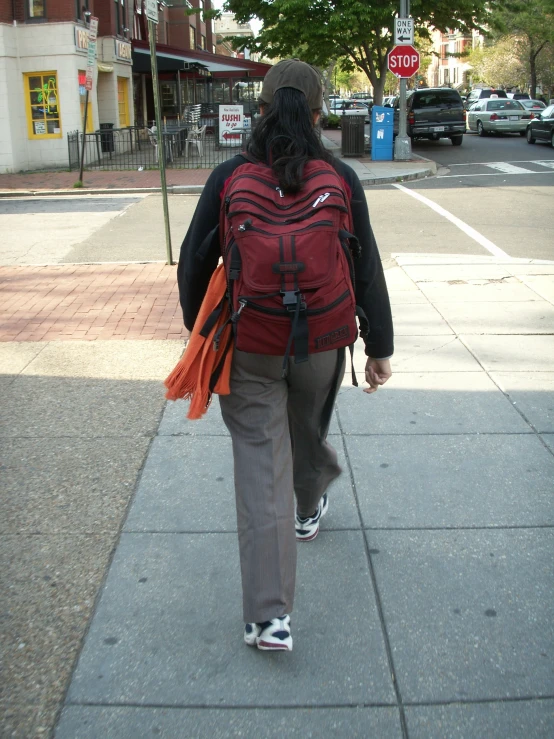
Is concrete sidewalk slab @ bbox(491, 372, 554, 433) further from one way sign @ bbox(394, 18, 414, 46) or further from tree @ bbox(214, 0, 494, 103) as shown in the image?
tree @ bbox(214, 0, 494, 103)

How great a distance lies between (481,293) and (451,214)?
5831 mm

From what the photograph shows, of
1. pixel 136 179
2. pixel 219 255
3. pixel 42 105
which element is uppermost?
pixel 42 105

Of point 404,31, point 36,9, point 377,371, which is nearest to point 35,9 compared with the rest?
point 36,9

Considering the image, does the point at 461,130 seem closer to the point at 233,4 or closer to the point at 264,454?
the point at 233,4

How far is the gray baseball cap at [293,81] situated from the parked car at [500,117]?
110 ft

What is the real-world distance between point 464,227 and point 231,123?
1331 cm

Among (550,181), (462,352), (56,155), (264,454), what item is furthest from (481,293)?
(56,155)

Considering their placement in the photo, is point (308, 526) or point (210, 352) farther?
point (308, 526)

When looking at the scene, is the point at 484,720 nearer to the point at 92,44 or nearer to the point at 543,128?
the point at 92,44

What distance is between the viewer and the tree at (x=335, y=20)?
23953 millimetres

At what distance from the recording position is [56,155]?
23.0 m

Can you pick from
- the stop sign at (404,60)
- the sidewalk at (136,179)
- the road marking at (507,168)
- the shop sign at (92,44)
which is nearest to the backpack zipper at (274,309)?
the sidewalk at (136,179)

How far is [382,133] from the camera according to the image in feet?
76.0

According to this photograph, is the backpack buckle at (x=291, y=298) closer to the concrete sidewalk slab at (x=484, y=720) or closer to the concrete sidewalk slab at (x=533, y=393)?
the concrete sidewalk slab at (x=484, y=720)
